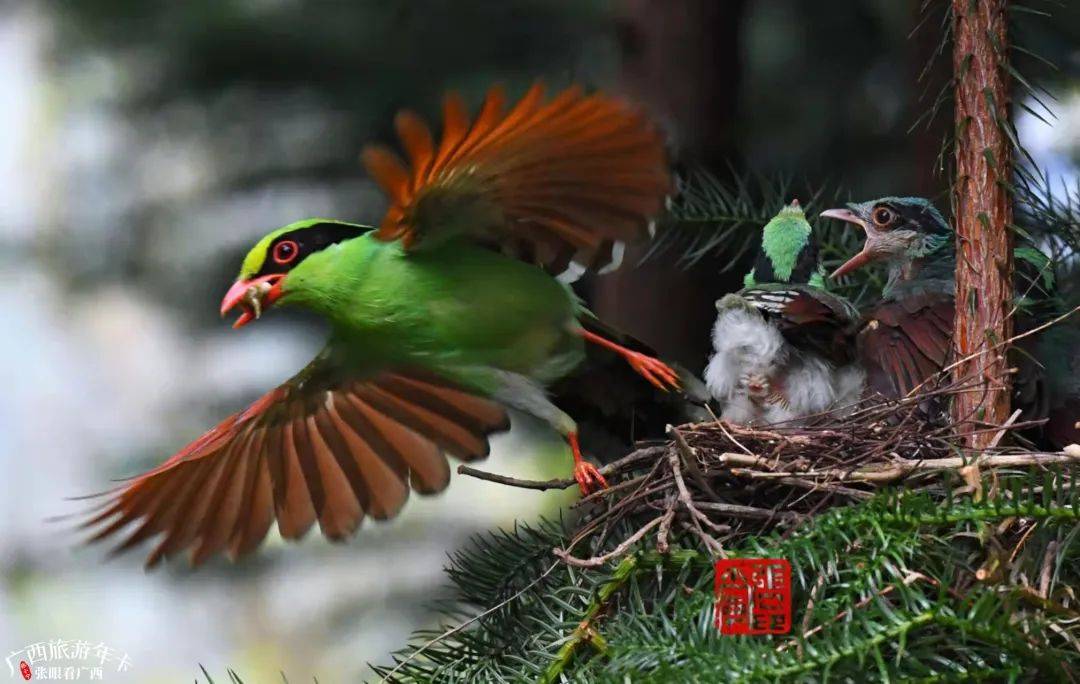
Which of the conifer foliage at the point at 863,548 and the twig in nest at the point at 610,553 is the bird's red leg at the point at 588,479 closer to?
the conifer foliage at the point at 863,548

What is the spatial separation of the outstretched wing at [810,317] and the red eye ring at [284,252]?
84 centimetres

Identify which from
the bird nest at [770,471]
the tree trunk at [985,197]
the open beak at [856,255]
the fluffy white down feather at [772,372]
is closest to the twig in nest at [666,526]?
the bird nest at [770,471]

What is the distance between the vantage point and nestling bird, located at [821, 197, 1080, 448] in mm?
2221

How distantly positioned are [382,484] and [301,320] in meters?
1.06

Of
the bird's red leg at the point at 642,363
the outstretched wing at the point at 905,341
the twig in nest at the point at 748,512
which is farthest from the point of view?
the bird's red leg at the point at 642,363

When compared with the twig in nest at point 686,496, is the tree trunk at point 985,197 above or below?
above

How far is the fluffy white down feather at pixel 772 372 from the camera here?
2.60 metres

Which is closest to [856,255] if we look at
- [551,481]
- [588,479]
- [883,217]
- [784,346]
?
[883,217]

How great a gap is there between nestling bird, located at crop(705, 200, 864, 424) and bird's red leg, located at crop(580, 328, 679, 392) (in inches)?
4.8

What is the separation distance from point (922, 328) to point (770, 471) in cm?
54

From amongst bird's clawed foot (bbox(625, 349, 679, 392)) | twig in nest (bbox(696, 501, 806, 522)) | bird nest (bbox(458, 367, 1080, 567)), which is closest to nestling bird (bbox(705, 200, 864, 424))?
bird's clawed foot (bbox(625, 349, 679, 392))

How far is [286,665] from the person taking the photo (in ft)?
Answer: 13.0

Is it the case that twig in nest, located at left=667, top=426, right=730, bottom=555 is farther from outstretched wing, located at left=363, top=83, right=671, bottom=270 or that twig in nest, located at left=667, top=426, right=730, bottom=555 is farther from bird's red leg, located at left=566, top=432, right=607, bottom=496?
outstretched wing, located at left=363, top=83, right=671, bottom=270

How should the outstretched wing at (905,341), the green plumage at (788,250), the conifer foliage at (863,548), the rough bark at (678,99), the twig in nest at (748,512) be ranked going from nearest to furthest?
the conifer foliage at (863,548)
the twig in nest at (748,512)
the outstretched wing at (905,341)
the green plumage at (788,250)
the rough bark at (678,99)
